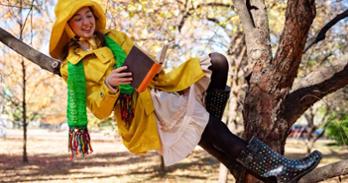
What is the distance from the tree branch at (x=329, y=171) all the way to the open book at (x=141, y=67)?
1.11 metres

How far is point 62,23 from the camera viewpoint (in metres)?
2.67

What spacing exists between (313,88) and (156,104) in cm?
124

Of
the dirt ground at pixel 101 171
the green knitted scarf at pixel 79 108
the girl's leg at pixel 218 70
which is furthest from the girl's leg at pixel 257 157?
the dirt ground at pixel 101 171

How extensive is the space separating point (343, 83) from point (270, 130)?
68 centimetres

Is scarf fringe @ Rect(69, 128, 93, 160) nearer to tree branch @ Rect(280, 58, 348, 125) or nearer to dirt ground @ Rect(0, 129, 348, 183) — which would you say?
tree branch @ Rect(280, 58, 348, 125)

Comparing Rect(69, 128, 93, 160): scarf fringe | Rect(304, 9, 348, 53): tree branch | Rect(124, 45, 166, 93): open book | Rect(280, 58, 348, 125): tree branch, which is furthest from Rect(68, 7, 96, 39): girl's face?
Rect(304, 9, 348, 53): tree branch

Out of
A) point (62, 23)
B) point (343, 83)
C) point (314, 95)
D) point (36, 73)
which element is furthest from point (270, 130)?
point (36, 73)

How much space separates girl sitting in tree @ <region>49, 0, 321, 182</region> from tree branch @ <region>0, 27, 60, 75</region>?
10 centimetres

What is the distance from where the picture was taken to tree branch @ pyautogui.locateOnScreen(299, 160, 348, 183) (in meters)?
2.54

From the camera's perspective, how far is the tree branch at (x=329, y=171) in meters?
2.54

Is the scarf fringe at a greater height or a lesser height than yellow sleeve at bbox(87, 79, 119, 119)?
lesser

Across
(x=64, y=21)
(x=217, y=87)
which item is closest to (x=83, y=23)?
(x=64, y=21)

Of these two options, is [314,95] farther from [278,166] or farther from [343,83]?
[278,166]

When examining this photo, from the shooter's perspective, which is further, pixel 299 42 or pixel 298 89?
pixel 298 89
